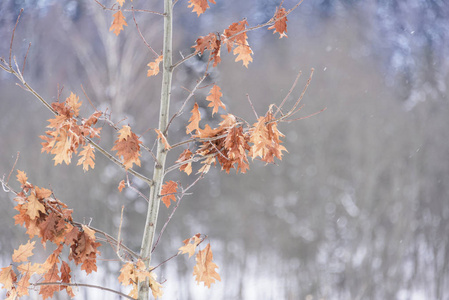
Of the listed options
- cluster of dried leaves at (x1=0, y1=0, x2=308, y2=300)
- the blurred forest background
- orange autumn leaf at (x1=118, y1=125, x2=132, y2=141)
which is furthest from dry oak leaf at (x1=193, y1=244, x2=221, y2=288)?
the blurred forest background

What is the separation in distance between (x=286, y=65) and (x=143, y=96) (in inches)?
66.9

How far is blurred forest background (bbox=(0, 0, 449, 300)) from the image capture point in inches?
207

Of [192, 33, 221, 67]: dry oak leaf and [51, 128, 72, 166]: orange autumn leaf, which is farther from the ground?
[192, 33, 221, 67]: dry oak leaf

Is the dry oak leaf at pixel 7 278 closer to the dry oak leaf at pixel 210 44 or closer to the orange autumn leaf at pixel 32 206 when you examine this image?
the orange autumn leaf at pixel 32 206

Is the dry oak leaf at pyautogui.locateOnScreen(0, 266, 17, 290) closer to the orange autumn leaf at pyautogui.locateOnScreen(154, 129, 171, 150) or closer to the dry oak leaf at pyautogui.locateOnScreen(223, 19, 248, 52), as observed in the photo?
the orange autumn leaf at pyautogui.locateOnScreen(154, 129, 171, 150)

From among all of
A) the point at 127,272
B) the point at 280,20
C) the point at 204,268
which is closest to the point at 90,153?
the point at 127,272

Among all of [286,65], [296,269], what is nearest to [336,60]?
[286,65]

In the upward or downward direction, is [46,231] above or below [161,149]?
below

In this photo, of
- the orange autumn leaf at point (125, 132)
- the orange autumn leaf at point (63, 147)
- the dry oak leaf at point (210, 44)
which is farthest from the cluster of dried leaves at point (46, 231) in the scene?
the dry oak leaf at point (210, 44)

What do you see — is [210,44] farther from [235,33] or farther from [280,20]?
[280,20]

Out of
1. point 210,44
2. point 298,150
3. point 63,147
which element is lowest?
point 63,147

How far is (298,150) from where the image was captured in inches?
228

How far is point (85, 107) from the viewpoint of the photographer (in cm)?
502

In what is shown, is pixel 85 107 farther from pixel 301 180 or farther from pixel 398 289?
pixel 398 289
